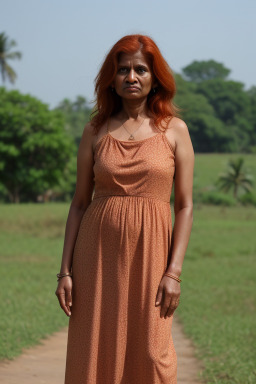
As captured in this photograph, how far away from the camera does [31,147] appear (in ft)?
145

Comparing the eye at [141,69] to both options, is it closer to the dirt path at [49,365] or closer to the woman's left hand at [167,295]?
the woman's left hand at [167,295]

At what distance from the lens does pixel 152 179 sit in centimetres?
294

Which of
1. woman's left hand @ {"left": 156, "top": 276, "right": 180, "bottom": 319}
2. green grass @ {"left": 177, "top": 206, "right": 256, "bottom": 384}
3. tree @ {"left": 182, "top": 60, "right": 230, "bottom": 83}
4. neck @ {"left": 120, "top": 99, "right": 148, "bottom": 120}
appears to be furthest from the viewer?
tree @ {"left": 182, "top": 60, "right": 230, "bottom": 83}

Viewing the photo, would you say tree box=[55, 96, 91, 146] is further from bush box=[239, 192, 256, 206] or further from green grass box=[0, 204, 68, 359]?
green grass box=[0, 204, 68, 359]

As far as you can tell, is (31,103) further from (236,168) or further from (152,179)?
(152,179)

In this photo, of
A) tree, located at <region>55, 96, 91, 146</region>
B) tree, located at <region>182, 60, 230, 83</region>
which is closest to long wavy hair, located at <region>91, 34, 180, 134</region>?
tree, located at <region>55, 96, 91, 146</region>

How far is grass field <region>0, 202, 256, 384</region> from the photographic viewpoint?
22.1 ft

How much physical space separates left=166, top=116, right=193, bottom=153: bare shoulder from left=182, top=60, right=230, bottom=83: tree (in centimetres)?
11720

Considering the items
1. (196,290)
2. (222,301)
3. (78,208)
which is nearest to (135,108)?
(78,208)

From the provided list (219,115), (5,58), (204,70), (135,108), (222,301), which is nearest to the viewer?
(135,108)

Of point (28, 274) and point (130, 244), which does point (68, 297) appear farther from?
point (28, 274)

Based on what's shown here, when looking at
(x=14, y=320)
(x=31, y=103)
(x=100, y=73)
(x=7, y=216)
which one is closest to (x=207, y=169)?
(x=31, y=103)

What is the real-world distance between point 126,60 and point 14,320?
594cm

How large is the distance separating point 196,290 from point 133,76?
1019 centimetres
